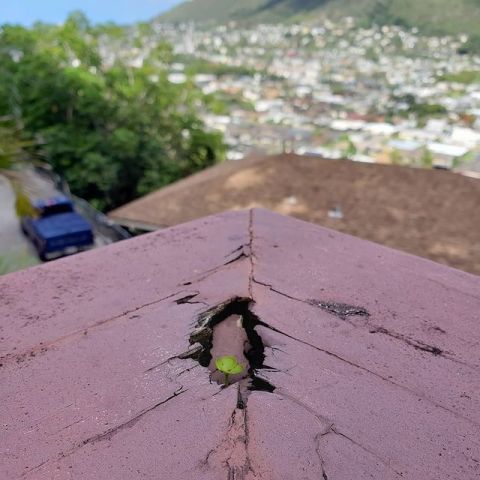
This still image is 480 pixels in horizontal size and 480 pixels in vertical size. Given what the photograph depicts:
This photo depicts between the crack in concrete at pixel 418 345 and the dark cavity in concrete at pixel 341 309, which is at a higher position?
the dark cavity in concrete at pixel 341 309

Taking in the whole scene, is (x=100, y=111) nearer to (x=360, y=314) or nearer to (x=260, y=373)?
(x=360, y=314)

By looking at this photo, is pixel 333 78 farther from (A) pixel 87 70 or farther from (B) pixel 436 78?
(A) pixel 87 70

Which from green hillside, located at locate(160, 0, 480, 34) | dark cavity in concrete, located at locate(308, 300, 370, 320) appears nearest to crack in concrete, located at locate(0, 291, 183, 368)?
dark cavity in concrete, located at locate(308, 300, 370, 320)

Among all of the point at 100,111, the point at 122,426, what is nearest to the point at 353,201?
the point at 122,426

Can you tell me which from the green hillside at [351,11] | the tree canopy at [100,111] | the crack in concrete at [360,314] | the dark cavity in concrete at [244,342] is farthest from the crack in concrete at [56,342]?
the green hillside at [351,11]

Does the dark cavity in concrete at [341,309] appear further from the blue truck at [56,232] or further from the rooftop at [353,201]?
the blue truck at [56,232]

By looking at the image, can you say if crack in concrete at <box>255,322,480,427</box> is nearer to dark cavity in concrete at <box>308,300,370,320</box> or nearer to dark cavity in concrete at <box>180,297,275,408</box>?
dark cavity in concrete at <box>180,297,275,408</box>
